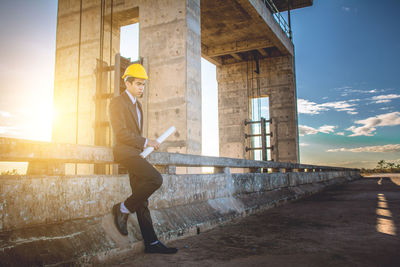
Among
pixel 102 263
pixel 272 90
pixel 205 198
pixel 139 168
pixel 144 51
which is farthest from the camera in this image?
pixel 272 90

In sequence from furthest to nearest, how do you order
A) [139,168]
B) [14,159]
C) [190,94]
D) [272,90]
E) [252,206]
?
[272,90], [190,94], [252,206], [139,168], [14,159]

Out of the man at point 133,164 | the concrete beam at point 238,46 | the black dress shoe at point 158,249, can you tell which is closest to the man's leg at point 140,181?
the man at point 133,164

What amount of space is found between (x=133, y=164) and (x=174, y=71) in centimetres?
711

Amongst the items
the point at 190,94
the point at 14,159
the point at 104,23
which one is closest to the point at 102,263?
the point at 14,159

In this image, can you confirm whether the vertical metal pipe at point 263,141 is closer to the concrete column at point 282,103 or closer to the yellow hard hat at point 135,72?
the concrete column at point 282,103

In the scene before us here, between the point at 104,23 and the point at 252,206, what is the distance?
394 inches

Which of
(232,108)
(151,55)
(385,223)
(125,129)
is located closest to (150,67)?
(151,55)

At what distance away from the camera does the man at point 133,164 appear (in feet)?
10.3

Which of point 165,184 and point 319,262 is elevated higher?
point 165,184

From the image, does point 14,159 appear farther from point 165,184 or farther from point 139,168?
point 165,184

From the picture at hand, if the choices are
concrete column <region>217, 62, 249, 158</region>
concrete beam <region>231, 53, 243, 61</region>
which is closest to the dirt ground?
concrete column <region>217, 62, 249, 158</region>

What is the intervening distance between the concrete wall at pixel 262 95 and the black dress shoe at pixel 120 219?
18.7 m

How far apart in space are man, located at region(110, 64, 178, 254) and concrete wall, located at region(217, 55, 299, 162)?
1855 centimetres

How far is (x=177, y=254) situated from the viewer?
321 centimetres
